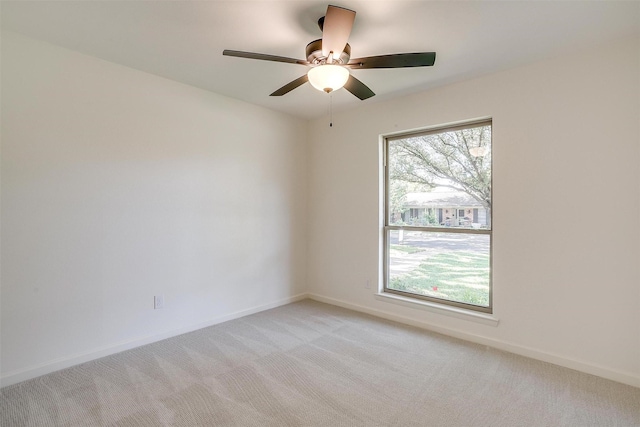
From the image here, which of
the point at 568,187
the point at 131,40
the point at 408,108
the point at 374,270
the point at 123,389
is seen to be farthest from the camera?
the point at 374,270

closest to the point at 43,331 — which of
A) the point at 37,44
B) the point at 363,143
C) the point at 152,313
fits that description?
the point at 152,313

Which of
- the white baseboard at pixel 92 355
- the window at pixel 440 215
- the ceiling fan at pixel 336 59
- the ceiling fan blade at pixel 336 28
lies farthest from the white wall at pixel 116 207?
the ceiling fan blade at pixel 336 28

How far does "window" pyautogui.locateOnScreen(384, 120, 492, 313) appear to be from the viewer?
3.08 meters

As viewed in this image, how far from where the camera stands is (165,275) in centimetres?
304

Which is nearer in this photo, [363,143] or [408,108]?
[408,108]

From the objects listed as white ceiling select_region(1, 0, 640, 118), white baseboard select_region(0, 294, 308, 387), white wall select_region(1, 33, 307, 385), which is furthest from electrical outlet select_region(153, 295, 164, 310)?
white ceiling select_region(1, 0, 640, 118)

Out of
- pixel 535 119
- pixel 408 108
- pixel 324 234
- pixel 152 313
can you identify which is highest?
pixel 408 108

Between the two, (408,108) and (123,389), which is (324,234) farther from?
(123,389)

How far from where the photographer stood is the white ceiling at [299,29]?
1947 mm

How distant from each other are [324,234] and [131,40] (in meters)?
2.84

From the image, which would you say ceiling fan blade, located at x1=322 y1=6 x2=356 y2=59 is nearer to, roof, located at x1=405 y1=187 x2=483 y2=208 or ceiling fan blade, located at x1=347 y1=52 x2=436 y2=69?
ceiling fan blade, located at x1=347 y1=52 x2=436 y2=69

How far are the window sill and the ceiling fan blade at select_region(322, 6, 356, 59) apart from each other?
254cm

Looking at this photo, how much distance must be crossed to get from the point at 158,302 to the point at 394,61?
2.84 metres

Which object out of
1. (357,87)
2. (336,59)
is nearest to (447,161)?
(357,87)
